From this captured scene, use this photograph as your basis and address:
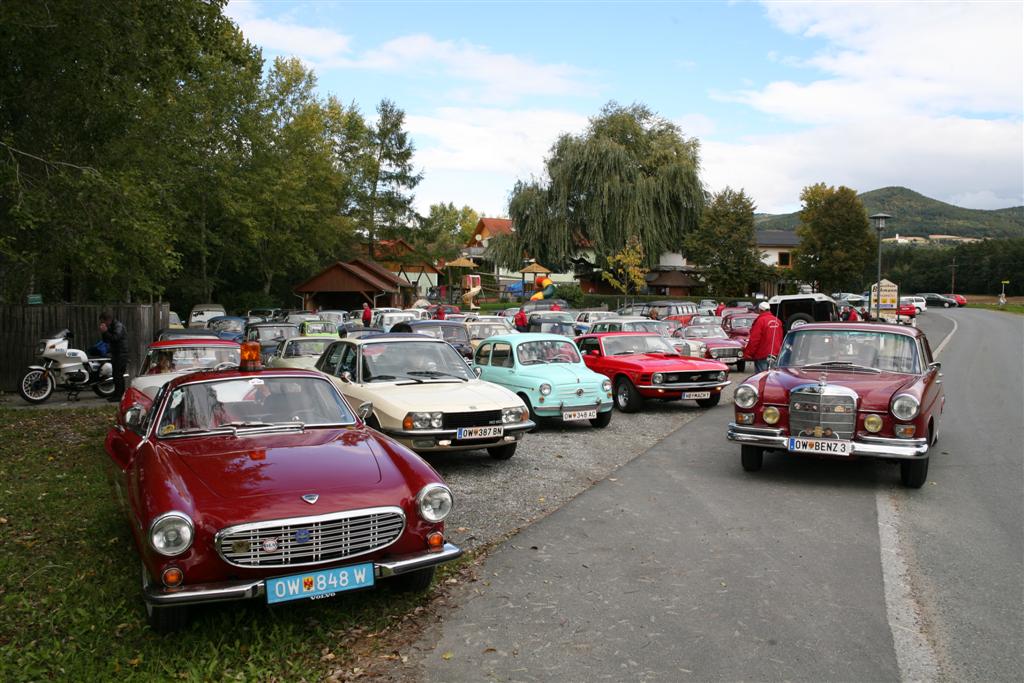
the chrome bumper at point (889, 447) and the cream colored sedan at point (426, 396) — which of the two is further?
the cream colored sedan at point (426, 396)

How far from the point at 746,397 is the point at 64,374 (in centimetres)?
1421

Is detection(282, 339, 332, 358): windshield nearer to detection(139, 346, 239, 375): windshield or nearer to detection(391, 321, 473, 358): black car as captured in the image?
detection(391, 321, 473, 358): black car

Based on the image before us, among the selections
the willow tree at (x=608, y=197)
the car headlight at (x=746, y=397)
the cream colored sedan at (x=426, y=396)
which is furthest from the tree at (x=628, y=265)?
the car headlight at (x=746, y=397)

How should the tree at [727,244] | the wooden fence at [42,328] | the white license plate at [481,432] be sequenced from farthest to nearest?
the tree at [727,244], the wooden fence at [42,328], the white license plate at [481,432]

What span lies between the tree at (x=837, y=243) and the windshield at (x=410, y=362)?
60.7 m

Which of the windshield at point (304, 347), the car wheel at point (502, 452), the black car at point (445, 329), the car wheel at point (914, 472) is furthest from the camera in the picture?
the black car at point (445, 329)

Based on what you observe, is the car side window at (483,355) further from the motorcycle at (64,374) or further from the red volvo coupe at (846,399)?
the motorcycle at (64,374)

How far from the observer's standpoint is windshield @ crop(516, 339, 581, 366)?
13266 millimetres

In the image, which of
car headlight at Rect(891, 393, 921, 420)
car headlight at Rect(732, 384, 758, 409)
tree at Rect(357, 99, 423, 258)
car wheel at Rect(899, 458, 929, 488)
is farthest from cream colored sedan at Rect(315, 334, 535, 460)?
tree at Rect(357, 99, 423, 258)

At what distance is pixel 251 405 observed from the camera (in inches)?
246

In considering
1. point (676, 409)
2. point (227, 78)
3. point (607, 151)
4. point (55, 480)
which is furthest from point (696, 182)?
point (55, 480)

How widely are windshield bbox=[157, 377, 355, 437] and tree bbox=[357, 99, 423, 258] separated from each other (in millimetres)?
63794

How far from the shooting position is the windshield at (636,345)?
15.9 m

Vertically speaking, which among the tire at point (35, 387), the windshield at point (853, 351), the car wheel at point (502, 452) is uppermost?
the windshield at point (853, 351)
